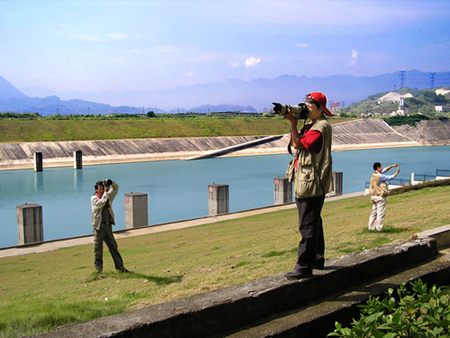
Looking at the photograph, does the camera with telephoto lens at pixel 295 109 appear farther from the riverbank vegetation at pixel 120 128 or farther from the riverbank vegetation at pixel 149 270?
the riverbank vegetation at pixel 120 128

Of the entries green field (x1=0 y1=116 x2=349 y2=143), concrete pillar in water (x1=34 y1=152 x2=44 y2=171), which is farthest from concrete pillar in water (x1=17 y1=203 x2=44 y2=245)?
green field (x1=0 y1=116 x2=349 y2=143)

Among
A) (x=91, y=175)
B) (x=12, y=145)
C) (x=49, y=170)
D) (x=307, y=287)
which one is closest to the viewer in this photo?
(x=307, y=287)

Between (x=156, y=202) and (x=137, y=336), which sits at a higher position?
(x=137, y=336)

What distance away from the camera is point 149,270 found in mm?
9164

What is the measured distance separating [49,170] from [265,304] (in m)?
60.4

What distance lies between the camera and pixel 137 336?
10.4ft

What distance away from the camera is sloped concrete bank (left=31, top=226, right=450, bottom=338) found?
3.27 m

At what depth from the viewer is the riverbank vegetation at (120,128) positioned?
7394cm

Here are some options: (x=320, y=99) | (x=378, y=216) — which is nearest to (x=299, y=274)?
(x=320, y=99)

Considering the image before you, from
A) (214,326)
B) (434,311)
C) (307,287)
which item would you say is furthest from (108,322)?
(434,311)

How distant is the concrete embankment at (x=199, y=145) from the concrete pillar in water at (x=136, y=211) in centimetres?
4561

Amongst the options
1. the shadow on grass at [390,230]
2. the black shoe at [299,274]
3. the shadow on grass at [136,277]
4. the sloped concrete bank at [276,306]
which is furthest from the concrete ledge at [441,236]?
the shadow on grass at [136,277]

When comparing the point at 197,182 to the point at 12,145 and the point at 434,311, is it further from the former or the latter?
the point at 434,311

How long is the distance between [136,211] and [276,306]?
1679 cm
